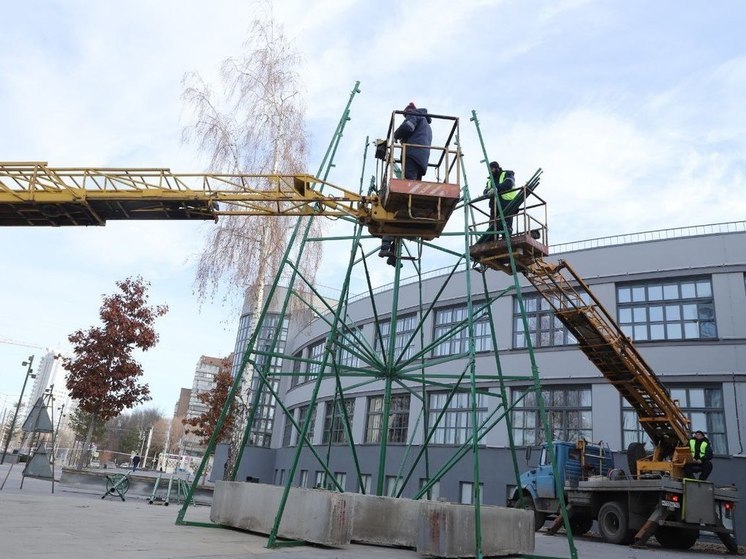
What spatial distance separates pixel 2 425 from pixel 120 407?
301ft

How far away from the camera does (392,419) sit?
29.1 meters

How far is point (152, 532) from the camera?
26.2ft

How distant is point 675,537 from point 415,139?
11992 mm

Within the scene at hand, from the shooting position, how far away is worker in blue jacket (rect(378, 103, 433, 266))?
A: 10062 mm

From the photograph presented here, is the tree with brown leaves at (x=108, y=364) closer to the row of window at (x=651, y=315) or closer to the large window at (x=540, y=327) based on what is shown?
the row of window at (x=651, y=315)

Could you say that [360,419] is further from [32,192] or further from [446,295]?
[32,192]

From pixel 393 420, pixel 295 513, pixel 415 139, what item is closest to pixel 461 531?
pixel 295 513

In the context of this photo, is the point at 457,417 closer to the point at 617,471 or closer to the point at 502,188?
the point at 617,471

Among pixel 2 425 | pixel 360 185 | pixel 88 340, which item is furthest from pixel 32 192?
pixel 2 425

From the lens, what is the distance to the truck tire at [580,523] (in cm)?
1645

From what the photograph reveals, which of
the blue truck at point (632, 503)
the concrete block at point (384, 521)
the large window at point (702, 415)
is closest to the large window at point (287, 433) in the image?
the large window at point (702, 415)

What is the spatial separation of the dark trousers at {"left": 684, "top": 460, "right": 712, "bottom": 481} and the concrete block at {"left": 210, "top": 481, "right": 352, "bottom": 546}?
10.9 meters

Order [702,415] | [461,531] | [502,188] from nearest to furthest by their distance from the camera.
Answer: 1. [461,531]
2. [502,188]
3. [702,415]

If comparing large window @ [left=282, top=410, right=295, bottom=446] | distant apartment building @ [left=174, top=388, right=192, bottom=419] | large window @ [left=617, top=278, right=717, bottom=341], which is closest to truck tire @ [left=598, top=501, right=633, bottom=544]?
large window @ [left=617, top=278, right=717, bottom=341]
